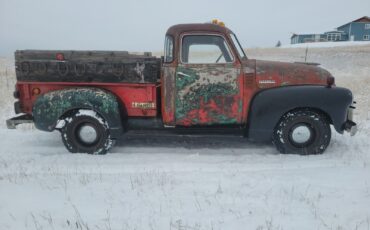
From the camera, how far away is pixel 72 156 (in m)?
5.04

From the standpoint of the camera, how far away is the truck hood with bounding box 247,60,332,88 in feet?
16.7

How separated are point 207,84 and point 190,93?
32cm

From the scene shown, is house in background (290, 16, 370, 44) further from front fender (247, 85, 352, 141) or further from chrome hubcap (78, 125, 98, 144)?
chrome hubcap (78, 125, 98, 144)

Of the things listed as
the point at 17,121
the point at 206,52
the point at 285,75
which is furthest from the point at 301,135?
the point at 17,121

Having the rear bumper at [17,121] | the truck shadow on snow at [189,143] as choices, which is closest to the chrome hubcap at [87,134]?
the truck shadow on snow at [189,143]

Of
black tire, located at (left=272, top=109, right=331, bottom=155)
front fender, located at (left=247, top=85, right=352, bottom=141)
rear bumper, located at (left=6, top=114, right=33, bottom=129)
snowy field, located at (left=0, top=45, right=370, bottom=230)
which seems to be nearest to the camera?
snowy field, located at (left=0, top=45, right=370, bottom=230)

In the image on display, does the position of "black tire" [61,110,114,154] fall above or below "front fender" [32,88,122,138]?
below

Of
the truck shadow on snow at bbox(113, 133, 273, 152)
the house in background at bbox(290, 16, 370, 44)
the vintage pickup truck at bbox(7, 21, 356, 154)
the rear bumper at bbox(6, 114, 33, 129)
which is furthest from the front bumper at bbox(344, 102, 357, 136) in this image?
the house in background at bbox(290, 16, 370, 44)

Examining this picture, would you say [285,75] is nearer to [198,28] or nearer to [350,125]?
[350,125]

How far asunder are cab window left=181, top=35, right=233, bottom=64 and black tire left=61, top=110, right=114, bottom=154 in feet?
5.83

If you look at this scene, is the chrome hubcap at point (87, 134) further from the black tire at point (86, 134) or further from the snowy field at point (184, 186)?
the snowy field at point (184, 186)

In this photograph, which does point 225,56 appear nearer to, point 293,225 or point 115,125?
point 115,125

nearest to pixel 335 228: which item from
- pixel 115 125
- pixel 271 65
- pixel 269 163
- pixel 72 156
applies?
pixel 269 163

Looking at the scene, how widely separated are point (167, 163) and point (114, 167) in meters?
0.80
